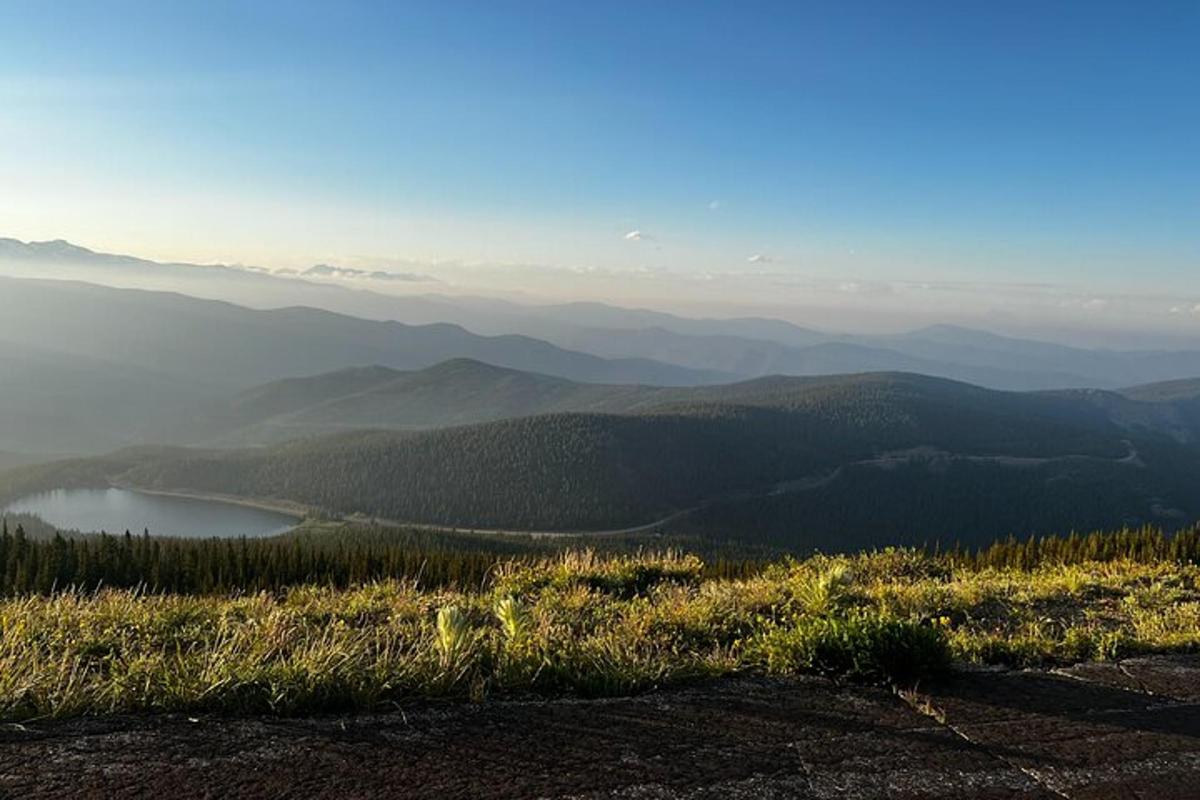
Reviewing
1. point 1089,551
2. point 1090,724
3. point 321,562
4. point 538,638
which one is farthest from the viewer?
point 321,562

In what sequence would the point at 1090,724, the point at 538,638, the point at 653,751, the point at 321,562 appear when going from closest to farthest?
1. the point at 653,751
2. the point at 1090,724
3. the point at 538,638
4. the point at 321,562

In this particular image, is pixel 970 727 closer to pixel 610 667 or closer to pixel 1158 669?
pixel 610 667

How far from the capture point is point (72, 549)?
37.2m

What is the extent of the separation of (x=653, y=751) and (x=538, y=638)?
216 cm

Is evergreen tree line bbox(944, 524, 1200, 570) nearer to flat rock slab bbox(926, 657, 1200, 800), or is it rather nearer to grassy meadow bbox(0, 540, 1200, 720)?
grassy meadow bbox(0, 540, 1200, 720)

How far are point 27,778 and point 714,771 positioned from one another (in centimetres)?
342

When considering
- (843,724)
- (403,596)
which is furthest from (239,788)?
(403,596)

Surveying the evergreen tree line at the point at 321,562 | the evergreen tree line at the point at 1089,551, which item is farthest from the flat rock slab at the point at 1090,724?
the evergreen tree line at the point at 1089,551

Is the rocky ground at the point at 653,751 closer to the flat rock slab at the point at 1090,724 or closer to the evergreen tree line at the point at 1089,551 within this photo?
the flat rock slab at the point at 1090,724

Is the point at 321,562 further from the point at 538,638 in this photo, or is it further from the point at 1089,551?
the point at 1089,551

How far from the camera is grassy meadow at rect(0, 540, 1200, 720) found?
480 cm

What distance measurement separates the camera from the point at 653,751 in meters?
4.24

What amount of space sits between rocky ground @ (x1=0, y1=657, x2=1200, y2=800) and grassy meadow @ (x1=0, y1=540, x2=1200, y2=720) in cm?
30

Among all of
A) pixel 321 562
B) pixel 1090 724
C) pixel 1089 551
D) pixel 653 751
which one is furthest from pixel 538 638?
pixel 321 562
